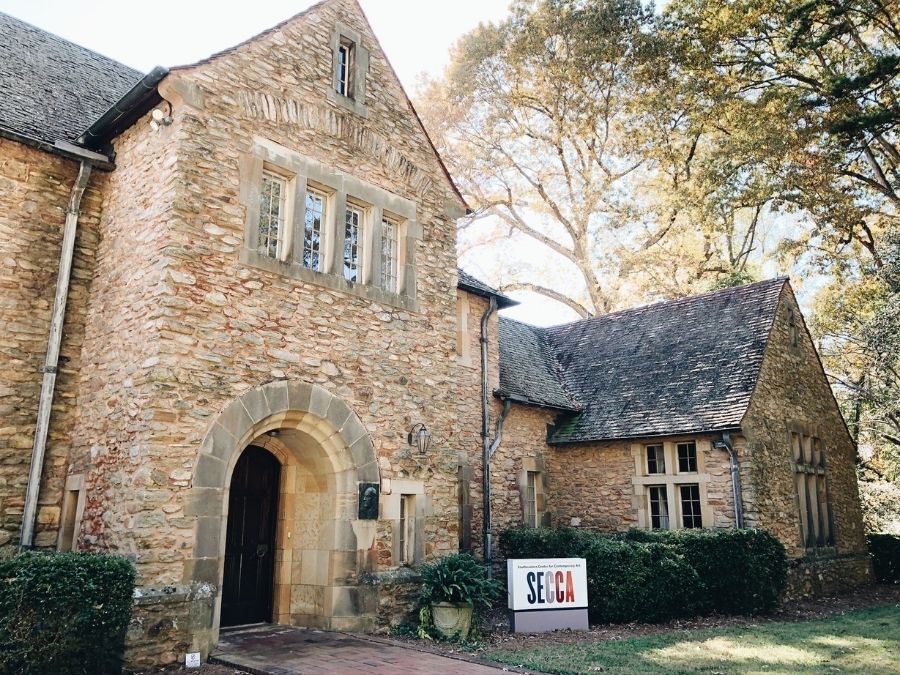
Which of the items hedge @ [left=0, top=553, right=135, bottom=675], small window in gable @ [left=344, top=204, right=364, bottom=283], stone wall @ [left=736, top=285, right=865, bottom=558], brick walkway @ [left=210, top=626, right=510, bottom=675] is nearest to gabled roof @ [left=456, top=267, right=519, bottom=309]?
small window in gable @ [left=344, top=204, right=364, bottom=283]

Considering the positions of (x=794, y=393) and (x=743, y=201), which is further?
(x=743, y=201)

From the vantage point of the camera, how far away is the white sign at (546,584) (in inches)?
401

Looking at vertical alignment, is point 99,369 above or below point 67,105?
below

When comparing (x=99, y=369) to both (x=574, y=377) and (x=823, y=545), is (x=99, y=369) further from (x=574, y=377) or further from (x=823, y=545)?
(x=823, y=545)

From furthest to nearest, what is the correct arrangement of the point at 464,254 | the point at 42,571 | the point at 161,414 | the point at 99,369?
the point at 464,254, the point at 99,369, the point at 161,414, the point at 42,571

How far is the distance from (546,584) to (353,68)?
8.62 metres

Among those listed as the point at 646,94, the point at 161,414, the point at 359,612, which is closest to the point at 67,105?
the point at 161,414

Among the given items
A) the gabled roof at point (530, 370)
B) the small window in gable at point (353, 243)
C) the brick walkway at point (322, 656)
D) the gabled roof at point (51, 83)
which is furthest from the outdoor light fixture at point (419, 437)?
the gabled roof at point (51, 83)

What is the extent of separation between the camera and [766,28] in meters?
18.8

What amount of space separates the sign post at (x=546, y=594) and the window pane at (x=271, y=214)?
18.9ft

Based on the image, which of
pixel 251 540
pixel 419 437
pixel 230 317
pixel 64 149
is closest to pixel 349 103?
pixel 64 149

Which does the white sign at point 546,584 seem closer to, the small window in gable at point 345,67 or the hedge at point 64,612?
the hedge at point 64,612

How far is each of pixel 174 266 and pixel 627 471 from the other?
426 inches

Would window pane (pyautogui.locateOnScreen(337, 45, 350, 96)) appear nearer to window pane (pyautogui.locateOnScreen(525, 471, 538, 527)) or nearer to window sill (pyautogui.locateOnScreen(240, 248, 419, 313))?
window sill (pyautogui.locateOnScreen(240, 248, 419, 313))
